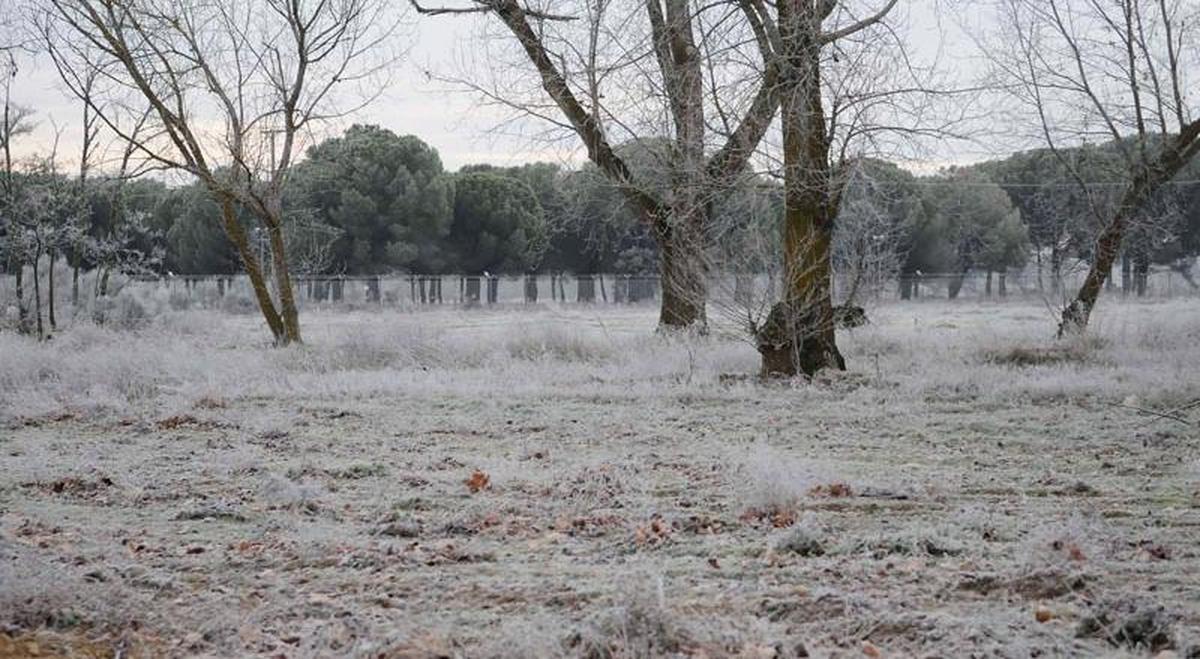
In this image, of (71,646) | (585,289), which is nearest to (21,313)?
(71,646)

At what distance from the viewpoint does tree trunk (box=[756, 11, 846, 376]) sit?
1325 cm

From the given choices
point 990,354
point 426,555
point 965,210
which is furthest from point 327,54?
point 965,210

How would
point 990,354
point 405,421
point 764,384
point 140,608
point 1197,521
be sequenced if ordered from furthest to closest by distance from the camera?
point 990,354, point 764,384, point 405,421, point 1197,521, point 140,608

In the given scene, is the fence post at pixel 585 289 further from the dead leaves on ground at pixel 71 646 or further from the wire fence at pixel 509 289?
the dead leaves on ground at pixel 71 646

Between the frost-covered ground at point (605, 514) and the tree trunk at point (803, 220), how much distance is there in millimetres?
723

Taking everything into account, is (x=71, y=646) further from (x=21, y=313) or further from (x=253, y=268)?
(x=21, y=313)

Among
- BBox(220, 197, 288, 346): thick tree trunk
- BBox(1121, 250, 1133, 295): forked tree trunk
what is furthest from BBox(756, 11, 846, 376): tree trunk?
BBox(1121, 250, 1133, 295): forked tree trunk

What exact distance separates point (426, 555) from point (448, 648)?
1.44 m

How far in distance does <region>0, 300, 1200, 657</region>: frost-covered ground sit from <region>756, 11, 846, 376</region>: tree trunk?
723 mm

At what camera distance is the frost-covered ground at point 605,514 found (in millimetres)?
4387

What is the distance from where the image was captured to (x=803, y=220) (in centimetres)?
1378

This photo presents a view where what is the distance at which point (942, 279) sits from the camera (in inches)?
1617

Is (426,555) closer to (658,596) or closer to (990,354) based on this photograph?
(658,596)

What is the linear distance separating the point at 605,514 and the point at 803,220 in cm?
797
